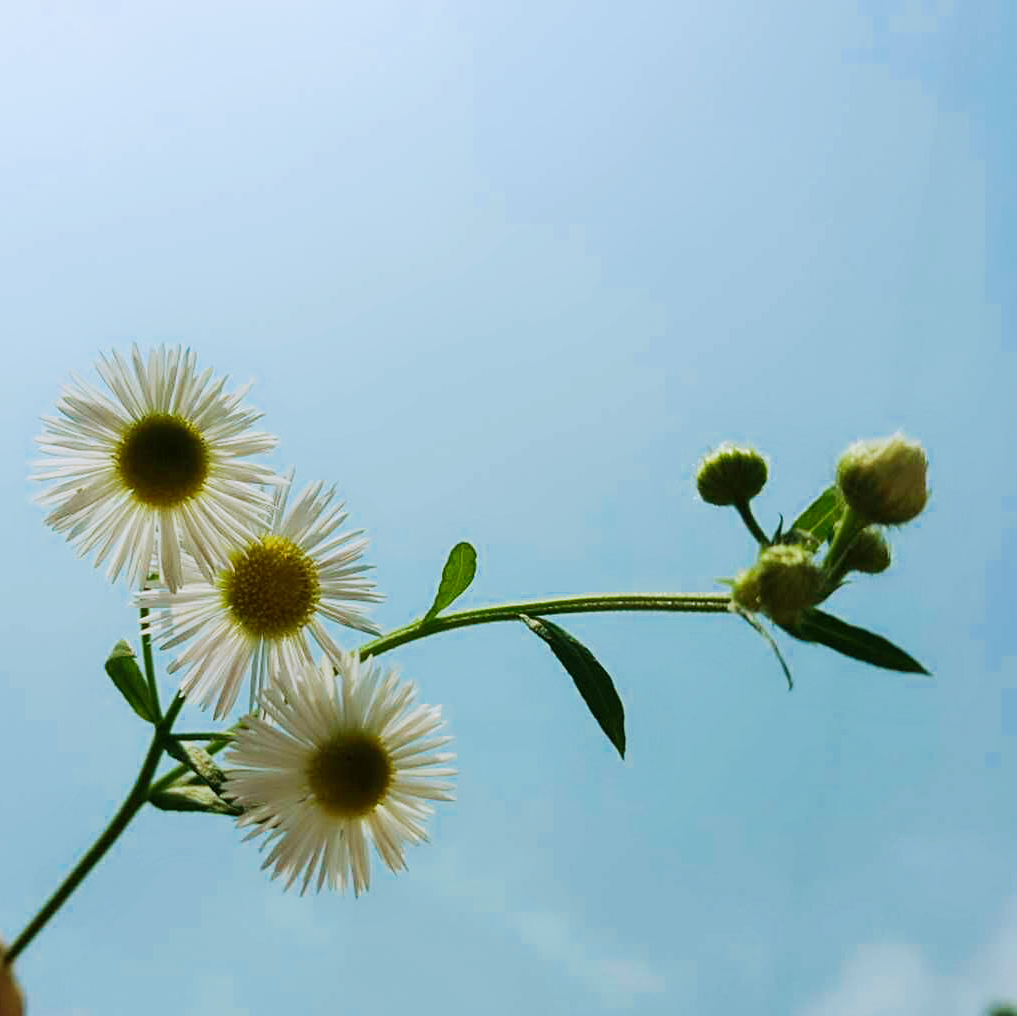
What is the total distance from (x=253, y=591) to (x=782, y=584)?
63 cm

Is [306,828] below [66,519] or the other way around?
below

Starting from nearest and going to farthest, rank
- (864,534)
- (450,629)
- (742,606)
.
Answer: (742,606) < (864,534) < (450,629)

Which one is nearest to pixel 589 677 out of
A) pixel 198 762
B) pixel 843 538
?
pixel 843 538

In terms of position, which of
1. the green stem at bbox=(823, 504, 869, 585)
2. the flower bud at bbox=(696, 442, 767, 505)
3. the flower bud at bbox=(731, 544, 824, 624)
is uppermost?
the flower bud at bbox=(696, 442, 767, 505)

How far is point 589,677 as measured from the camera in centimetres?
140

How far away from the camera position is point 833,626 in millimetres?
1312

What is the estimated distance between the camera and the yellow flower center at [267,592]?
1.48 meters

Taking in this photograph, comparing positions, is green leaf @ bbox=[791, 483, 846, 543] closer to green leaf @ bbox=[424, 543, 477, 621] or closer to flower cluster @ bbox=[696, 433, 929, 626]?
flower cluster @ bbox=[696, 433, 929, 626]

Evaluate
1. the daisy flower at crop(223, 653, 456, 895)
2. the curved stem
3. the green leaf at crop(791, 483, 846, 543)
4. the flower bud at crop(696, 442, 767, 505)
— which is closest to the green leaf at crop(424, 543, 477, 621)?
the curved stem

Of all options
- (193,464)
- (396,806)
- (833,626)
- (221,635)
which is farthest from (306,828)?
(833,626)

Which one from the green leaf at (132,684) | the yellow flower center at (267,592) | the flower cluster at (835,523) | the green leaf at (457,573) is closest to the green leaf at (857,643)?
the flower cluster at (835,523)

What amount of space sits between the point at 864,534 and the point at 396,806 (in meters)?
0.59

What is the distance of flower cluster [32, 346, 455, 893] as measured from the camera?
4.39ft

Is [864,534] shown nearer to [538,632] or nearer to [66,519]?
[538,632]
